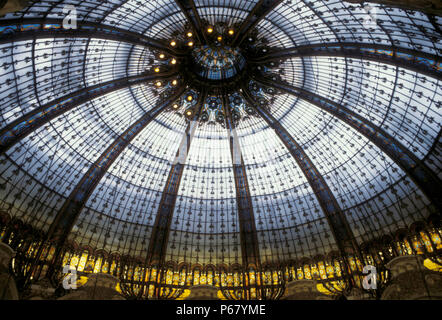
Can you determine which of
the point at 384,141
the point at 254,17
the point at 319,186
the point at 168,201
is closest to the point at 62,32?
the point at 254,17

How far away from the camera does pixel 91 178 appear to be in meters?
25.5

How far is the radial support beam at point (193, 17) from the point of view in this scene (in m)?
19.8

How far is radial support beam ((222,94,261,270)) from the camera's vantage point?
26391 mm

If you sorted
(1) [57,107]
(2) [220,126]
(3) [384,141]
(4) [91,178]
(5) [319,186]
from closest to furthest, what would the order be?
1. (1) [57,107]
2. (3) [384,141]
3. (4) [91,178]
4. (5) [319,186]
5. (2) [220,126]

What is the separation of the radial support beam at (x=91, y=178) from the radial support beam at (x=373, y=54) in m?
9.24

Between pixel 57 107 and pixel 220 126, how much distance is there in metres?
13.8

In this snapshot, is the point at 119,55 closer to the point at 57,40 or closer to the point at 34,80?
the point at 57,40

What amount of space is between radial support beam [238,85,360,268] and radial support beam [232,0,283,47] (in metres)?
4.58

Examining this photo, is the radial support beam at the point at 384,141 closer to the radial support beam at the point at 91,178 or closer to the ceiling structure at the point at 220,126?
the ceiling structure at the point at 220,126

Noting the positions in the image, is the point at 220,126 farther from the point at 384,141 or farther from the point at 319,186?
the point at 384,141

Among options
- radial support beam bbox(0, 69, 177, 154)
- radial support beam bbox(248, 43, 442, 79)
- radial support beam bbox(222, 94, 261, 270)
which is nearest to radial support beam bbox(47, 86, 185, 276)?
radial support beam bbox(0, 69, 177, 154)

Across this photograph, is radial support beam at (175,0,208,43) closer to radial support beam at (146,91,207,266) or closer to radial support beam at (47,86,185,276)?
radial support beam at (47,86,185,276)
